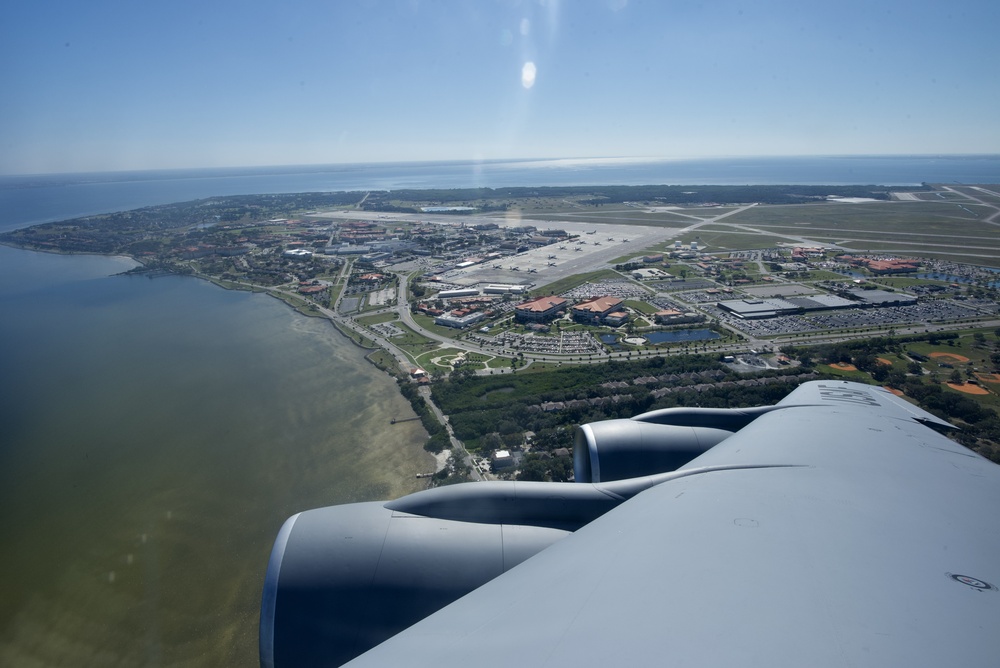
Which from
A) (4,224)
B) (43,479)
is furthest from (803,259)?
(4,224)

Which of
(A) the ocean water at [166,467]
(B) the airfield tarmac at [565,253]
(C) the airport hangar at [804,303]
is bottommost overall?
(A) the ocean water at [166,467]

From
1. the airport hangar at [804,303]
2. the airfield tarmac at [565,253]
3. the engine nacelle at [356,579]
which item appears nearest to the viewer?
the engine nacelle at [356,579]

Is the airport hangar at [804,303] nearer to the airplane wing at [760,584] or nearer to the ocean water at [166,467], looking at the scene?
the ocean water at [166,467]

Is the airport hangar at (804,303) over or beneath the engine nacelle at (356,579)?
beneath

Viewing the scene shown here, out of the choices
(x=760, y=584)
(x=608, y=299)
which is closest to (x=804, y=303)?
(x=608, y=299)

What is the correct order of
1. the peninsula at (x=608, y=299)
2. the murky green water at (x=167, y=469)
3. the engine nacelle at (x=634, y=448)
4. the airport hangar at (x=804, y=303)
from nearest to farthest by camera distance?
1. the engine nacelle at (x=634, y=448)
2. the murky green water at (x=167, y=469)
3. the peninsula at (x=608, y=299)
4. the airport hangar at (x=804, y=303)

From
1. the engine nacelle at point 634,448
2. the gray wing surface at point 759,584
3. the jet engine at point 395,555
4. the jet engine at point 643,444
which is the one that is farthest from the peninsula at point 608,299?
the gray wing surface at point 759,584

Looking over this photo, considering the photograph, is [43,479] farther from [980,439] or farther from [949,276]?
[949,276]
